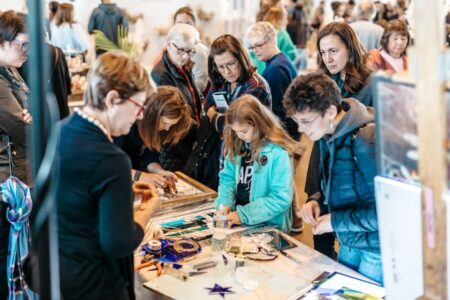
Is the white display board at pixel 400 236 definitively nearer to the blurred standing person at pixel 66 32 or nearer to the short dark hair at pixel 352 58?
the short dark hair at pixel 352 58

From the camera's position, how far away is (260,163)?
265 centimetres

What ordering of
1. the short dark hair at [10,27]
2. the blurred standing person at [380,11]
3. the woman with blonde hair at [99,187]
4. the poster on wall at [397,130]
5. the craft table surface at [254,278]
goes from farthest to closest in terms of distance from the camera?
the blurred standing person at [380,11], the short dark hair at [10,27], the craft table surface at [254,278], the woman with blonde hair at [99,187], the poster on wall at [397,130]

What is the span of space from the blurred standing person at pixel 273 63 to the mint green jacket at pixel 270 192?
53.2 inches

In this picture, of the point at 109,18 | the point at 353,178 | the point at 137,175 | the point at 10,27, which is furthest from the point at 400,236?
the point at 109,18

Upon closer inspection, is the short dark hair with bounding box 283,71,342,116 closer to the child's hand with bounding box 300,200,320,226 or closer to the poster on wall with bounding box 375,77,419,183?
the child's hand with bounding box 300,200,320,226

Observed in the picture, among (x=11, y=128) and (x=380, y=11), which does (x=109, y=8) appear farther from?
(x=11, y=128)

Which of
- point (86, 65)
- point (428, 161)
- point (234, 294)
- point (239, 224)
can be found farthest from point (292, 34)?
point (428, 161)

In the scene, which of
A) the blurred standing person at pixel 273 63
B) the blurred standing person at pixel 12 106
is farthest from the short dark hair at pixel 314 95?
the blurred standing person at pixel 273 63

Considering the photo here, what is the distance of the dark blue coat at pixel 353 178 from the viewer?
2031 millimetres

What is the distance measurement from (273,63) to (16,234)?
2.29 metres

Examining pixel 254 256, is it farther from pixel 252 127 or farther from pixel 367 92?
pixel 367 92

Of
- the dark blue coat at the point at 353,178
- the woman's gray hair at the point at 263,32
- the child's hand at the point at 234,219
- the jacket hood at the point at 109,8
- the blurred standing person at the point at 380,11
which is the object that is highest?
the jacket hood at the point at 109,8

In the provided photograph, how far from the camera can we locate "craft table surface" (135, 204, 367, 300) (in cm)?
200

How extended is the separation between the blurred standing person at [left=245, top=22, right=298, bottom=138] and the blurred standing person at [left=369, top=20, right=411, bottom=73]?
2.02 feet
